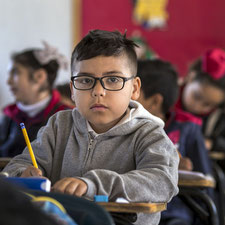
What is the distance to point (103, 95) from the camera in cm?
122

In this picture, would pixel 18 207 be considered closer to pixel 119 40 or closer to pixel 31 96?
pixel 119 40

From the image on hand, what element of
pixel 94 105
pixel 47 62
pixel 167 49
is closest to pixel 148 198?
pixel 94 105

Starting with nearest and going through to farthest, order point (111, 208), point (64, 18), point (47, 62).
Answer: point (111, 208)
point (47, 62)
point (64, 18)

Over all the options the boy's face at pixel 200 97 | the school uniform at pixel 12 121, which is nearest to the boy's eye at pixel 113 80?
the school uniform at pixel 12 121

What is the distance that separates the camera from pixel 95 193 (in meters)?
1.07

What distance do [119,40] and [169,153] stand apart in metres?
0.32

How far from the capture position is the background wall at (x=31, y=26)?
11.4ft

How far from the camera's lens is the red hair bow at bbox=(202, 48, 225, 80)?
3.05m

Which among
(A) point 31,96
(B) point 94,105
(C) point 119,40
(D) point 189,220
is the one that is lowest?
(D) point 189,220

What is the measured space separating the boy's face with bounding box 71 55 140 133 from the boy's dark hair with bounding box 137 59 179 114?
847mm

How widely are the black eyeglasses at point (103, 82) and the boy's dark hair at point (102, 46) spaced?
54 millimetres

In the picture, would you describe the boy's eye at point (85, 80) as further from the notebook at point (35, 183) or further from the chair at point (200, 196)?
the chair at point (200, 196)

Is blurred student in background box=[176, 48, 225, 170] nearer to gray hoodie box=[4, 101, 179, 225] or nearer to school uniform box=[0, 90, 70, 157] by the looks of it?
school uniform box=[0, 90, 70, 157]

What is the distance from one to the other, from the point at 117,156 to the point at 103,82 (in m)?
0.19
